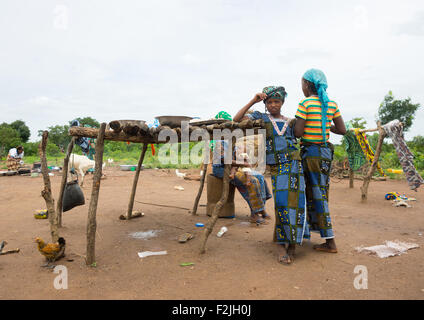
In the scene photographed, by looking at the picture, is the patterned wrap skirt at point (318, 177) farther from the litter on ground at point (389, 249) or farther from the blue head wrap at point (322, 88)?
the litter on ground at point (389, 249)

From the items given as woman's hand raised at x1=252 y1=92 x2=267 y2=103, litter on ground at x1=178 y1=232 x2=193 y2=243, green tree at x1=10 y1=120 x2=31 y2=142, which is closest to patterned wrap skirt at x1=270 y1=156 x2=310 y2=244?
woman's hand raised at x1=252 y1=92 x2=267 y2=103

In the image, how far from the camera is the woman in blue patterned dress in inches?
124

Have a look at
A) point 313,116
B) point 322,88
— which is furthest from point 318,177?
point 322,88

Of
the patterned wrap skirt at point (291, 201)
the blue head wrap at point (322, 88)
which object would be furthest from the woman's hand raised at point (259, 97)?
the patterned wrap skirt at point (291, 201)

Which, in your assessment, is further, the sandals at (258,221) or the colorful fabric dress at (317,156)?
the sandals at (258,221)

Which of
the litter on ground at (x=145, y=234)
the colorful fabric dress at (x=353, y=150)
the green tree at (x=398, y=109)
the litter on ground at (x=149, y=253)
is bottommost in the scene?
the litter on ground at (x=145, y=234)

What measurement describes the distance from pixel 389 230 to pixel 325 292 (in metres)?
2.69

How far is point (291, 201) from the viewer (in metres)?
3.17

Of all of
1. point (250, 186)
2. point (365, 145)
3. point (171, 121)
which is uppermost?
point (171, 121)

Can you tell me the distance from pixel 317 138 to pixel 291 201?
779mm

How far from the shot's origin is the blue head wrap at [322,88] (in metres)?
3.12

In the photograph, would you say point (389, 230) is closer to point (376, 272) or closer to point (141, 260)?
point (376, 272)

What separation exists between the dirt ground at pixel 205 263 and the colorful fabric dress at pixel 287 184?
0.36 meters

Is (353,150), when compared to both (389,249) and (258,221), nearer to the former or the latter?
(258,221)
